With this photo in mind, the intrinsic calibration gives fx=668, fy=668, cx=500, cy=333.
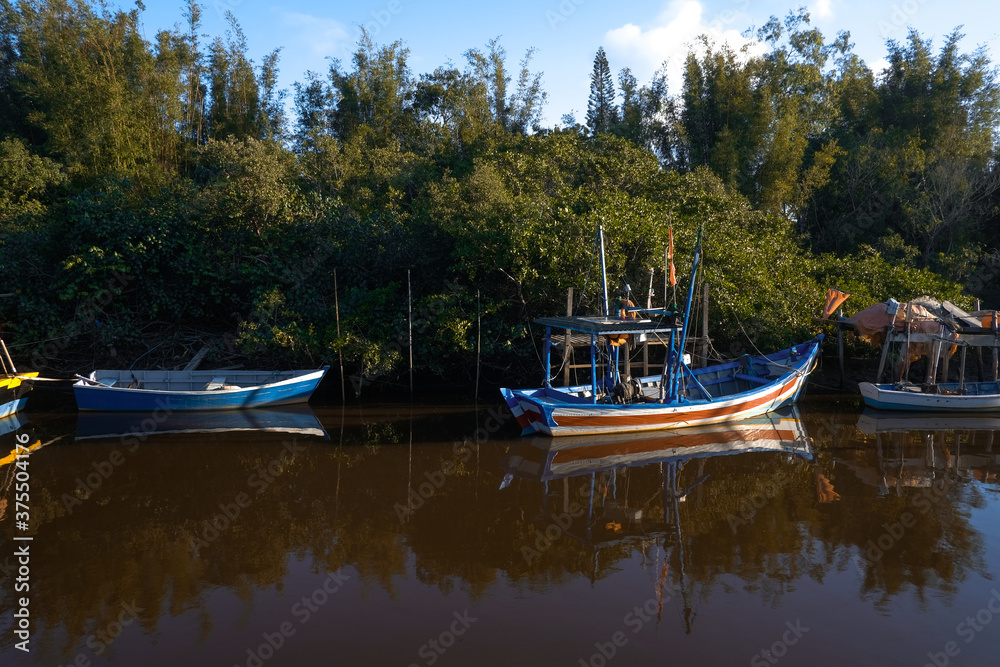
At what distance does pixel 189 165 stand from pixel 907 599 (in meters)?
27.4

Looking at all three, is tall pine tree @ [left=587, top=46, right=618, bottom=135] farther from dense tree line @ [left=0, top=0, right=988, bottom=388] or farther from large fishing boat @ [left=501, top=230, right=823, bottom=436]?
large fishing boat @ [left=501, top=230, right=823, bottom=436]

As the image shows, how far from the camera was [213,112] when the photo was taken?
29.3 meters

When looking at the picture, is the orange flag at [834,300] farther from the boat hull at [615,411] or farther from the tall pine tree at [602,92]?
the tall pine tree at [602,92]

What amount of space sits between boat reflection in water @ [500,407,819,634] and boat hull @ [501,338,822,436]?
0.24m

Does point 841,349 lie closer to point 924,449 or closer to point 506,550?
point 924,449

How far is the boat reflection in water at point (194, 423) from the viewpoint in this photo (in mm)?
13344

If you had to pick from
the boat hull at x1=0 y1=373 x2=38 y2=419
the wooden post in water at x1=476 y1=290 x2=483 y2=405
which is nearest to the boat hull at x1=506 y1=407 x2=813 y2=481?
the wooden post in water at x1=476 y1=290 x2=483 y2=405

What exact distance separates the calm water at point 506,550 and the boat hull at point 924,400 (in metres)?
1.43

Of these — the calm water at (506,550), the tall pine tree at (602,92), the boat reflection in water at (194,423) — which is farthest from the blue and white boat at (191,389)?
the tall pine tree at (602,92)

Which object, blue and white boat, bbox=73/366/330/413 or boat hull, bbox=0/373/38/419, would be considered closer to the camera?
boat hull, bbox=0/373/38/419

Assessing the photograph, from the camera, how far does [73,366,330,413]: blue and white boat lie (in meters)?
14.6

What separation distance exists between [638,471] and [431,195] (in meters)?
12.4

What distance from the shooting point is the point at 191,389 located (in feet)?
51.3

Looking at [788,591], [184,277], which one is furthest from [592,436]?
[184,277]
